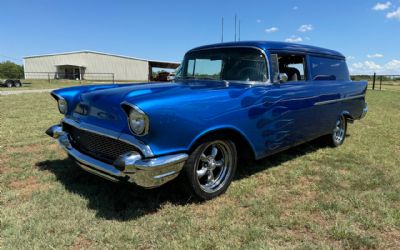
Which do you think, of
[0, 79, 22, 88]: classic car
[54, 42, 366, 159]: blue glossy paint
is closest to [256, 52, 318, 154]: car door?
[54, 42, 366, 159]: blue glossy paint

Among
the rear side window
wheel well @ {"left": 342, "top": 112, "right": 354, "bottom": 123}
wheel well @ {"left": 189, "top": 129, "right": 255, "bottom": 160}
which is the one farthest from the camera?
wheel well @ {"left": 342, "top": 112, "right": 354, "bottom": 123}

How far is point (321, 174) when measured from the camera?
4297 mm

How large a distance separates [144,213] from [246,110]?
58.2 inches

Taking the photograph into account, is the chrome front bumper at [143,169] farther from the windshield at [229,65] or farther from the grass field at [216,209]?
the windshield at [229,65]

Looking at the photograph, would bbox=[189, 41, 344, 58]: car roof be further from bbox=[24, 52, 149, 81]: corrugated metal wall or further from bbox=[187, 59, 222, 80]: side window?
bbox=[24, 52, 149, 81]: corrugated metal wall

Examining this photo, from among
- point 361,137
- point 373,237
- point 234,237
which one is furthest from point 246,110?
point 361,137

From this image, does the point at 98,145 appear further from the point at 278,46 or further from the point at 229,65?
the point at 278,46

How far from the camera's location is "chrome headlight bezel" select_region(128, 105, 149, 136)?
2.76 meters

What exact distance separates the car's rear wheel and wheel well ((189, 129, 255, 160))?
2.43 m

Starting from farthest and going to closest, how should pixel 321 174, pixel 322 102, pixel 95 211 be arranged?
pixel 322 102 < pixel 321 174 < pixel 95 211

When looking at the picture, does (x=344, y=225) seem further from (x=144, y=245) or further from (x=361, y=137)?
(x=361, y=137)

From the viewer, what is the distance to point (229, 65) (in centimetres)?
415

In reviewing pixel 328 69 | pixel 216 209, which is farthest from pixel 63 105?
pixel 328 69

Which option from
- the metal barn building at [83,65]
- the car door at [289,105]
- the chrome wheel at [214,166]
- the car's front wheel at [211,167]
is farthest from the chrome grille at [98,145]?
the metal barn building at [83,65]
